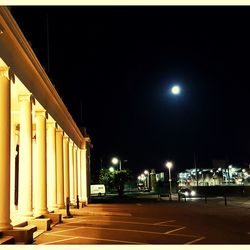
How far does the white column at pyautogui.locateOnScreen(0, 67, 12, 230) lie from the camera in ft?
36.7

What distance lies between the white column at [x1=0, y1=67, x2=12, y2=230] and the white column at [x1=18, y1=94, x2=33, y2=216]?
11.5 ft

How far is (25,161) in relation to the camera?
15.2 metres

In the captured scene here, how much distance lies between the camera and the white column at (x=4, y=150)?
1120 centimetres

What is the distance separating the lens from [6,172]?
11.4 metres

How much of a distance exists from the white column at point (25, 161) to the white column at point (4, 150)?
11.5 feet

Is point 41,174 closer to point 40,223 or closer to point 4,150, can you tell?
point 40,223

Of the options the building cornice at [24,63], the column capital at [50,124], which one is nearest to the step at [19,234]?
the building cornice at [24,63]

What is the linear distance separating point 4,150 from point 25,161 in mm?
3862

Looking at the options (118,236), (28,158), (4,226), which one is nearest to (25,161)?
(28,158)

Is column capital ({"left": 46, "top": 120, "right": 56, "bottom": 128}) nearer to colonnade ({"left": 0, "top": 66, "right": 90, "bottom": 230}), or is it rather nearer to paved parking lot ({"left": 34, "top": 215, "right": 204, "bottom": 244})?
colonnade ({"left": 0, "top": 66, "right": 90, "bottom": 230})

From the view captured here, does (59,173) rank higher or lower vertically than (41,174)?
higher
